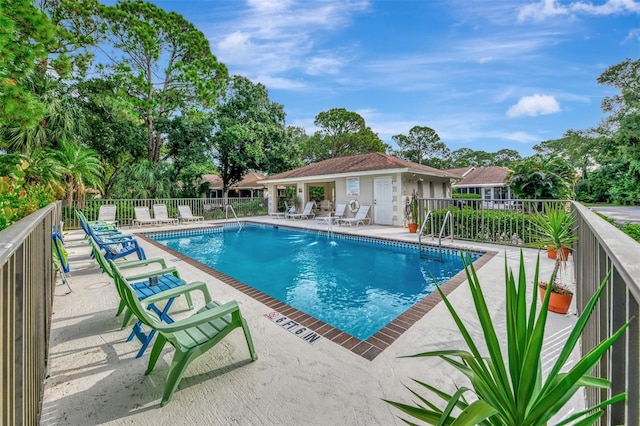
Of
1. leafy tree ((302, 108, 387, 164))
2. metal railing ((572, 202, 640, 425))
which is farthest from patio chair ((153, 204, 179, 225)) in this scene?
leafy tree ((302, 108, 387, 164))

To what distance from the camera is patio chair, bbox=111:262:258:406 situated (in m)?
2.32

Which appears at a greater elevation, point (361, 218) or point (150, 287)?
point (361, 218)

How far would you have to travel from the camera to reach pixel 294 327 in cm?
352

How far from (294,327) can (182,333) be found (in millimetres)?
1319

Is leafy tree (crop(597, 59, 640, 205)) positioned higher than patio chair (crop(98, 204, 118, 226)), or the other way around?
leafy tree (crop(597, 59, 640, 205))

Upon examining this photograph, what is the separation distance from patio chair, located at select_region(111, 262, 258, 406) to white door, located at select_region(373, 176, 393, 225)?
471 inches

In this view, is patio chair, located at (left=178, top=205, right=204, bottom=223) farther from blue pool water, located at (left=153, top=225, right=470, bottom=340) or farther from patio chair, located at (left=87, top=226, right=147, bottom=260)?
patio chair, located at (left=87, top=226, right=147, bottom=260)

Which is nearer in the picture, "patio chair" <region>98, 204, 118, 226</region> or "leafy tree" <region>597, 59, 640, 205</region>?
"patio chair" <region>98, 204, 118, 226</region>

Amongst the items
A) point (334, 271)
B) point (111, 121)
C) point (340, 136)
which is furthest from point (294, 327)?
point (340, 136)

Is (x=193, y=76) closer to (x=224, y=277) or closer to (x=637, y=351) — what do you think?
(x=224, y=277)

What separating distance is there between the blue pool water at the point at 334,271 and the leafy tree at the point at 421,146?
37.0 metres

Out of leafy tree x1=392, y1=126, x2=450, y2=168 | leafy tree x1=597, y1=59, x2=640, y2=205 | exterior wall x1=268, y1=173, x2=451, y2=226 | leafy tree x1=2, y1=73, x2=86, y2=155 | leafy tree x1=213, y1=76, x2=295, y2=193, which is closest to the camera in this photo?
leafy tree x1=2, y1=73, x2=86, y2=155

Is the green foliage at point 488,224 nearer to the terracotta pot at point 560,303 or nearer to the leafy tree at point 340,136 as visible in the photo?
the terracotta pot at point 560,303

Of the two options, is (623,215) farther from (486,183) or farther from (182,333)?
(182,333)
